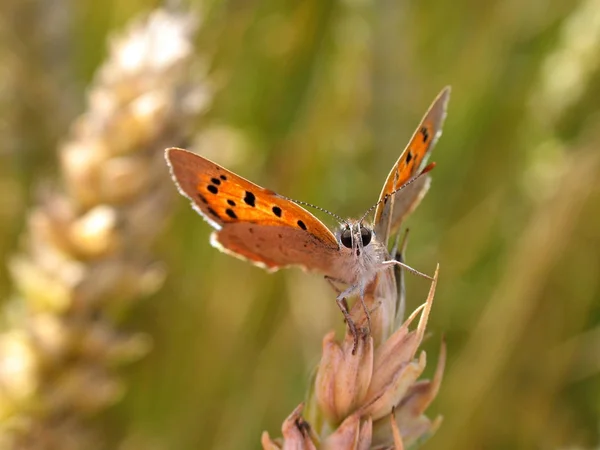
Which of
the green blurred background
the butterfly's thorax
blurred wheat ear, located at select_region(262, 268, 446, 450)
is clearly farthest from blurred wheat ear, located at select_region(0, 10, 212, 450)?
blurred wheat ear, located at select_region(262, 268, 446, 450)

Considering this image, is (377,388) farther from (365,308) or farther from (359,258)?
(359,258)

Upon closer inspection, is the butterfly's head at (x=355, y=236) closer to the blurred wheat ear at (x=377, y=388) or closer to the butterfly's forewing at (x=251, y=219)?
the butterfly's forewing at (x=251, y=219)

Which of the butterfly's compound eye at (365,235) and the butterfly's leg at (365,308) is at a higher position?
the butterfly's compound eye at (365,235)

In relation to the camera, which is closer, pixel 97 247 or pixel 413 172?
pixel 413 172

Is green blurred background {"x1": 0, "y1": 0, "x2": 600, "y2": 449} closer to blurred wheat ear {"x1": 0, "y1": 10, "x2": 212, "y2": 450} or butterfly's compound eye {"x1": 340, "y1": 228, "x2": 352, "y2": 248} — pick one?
blurred wheat ear {"x1": 0, "y1": 10, "x2": 212, "y2": 450}

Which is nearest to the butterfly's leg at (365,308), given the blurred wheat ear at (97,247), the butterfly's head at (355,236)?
the butterfly's head at (355,236)

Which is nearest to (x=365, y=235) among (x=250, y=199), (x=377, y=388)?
(x=250, y=199)

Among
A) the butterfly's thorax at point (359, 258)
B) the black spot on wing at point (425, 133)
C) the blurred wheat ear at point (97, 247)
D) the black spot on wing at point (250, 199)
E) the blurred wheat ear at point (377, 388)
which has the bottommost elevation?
the blurred wheat ear at point (377, 388)
